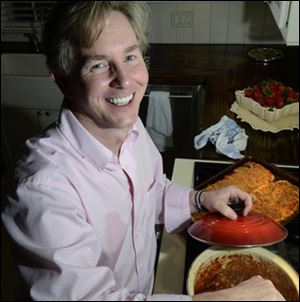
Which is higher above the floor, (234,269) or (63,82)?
(63,82)

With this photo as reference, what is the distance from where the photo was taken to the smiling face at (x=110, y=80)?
49cm

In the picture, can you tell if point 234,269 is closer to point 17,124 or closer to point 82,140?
point 82,140

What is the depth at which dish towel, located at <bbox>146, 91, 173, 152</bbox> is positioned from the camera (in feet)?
4.09

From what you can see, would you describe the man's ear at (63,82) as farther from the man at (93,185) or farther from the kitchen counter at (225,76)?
the kitchen counter at (225,76)

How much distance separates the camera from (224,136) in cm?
85

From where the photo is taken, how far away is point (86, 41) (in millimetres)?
480

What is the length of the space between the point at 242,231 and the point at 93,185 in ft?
0.81

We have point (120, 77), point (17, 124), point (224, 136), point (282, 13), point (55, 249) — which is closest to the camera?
point (55, 249)

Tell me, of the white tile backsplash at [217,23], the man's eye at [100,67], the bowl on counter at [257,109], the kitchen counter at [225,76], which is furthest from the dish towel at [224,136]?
the white tile backsplash at [217,23]

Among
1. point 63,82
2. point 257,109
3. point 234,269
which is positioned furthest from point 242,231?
point 257,109

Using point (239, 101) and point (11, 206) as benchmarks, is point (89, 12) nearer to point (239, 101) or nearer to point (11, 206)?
point (11, 206)

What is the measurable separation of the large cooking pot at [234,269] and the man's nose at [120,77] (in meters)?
0.28

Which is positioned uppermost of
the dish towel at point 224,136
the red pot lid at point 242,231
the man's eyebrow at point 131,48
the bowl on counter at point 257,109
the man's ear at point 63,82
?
the man's eyebrow at point 131,48

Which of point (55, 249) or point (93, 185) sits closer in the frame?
point (55, 249)
